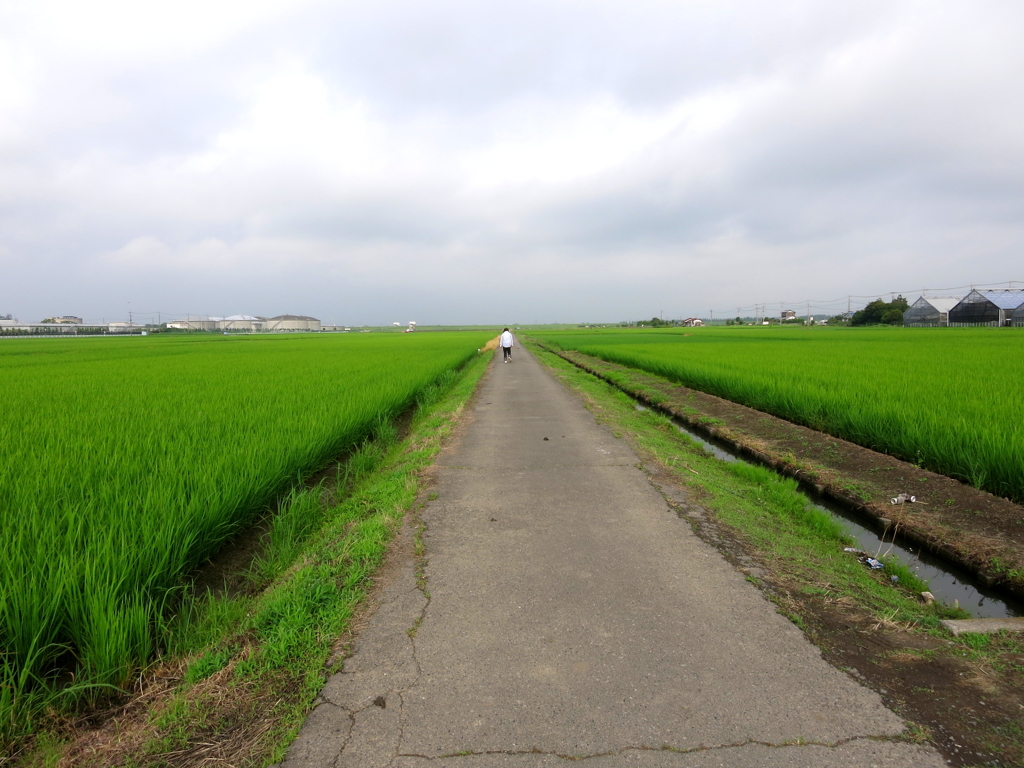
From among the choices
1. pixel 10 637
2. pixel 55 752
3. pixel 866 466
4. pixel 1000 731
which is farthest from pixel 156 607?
pixel 866 466

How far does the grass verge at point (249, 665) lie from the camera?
1776mm

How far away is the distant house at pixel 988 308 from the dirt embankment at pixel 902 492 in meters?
72.9

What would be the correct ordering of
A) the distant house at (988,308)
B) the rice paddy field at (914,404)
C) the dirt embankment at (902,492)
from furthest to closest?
the distant house at (988,308) → the rice paddy field at (914,404) → the dirt embankment at (902,492)

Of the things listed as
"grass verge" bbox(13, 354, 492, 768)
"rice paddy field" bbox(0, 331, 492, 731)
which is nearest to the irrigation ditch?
"grass verge" bbox(13, 354, 492, 768)

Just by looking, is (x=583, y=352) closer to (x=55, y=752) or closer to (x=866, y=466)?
(x=866, y=466)

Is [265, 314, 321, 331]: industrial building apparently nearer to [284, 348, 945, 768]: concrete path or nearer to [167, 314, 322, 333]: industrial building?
[167, 314, 322, 333]: industrial building

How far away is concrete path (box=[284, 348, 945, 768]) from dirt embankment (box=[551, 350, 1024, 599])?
2.11 metres

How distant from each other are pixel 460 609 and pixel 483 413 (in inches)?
270

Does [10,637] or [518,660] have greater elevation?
[10,637]

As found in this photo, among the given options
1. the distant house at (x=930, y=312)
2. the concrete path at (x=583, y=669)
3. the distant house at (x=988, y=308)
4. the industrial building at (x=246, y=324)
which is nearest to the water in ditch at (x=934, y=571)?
the concrete path at (x=583, y=669)

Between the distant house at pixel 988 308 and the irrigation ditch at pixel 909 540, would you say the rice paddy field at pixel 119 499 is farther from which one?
the distant house at pixel 988 308

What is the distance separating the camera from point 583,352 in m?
29.7

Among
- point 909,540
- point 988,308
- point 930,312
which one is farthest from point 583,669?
point 930,312

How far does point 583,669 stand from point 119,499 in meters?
3.26
